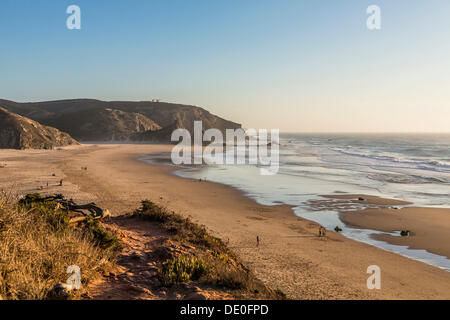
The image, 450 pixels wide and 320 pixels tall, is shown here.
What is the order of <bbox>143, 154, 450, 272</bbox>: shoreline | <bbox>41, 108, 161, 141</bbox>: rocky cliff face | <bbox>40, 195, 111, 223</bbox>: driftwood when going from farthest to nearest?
<bbox>41, 108, 161, 141</bbox>: rocky cliff face
<bbox>143, 154, 450, 272</bbox>: shoreline
<bbox>40, 195, 111, 223</bbox>: driftwood

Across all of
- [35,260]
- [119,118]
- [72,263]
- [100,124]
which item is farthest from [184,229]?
[119,118]

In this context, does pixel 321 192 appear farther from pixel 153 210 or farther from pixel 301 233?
pixel 153 210

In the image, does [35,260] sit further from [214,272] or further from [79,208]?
[79,208]

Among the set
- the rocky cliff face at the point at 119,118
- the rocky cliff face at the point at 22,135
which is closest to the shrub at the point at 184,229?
the rocky cliff face at the point at 22,135

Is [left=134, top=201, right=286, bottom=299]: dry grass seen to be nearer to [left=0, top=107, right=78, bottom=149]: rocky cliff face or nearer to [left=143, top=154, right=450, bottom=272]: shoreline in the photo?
[left=143, top=154, right=450, bottom=272]: shoreline

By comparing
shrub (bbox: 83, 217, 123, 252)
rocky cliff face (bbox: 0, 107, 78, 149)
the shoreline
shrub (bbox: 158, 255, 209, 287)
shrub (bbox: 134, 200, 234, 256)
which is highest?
rocky cliff face (bbox: 0, 107, 78, 149)

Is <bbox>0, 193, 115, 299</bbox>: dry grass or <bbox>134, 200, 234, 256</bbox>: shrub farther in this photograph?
<bbox>134, 200, 234, 256</bbox>: shrub

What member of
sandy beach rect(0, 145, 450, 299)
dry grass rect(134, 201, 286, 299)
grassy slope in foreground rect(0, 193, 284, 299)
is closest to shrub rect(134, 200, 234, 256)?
dry grass rect(134, 201, 286, 299)
